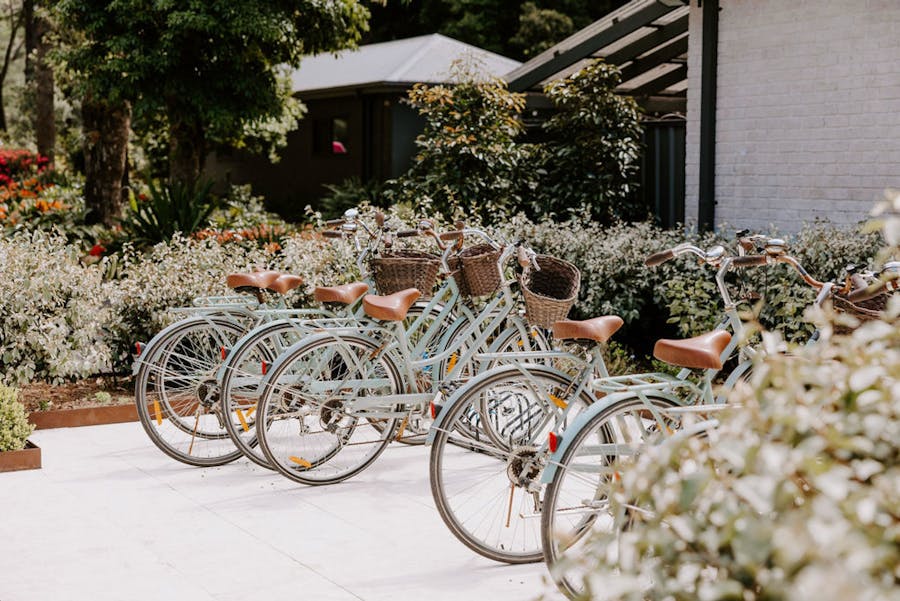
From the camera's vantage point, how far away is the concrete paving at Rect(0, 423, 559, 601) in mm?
4375

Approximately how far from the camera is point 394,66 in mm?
20250

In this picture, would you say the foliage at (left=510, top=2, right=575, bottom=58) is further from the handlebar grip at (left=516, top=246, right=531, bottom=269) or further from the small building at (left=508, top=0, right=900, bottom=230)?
the handlebar grip at (left=516, top=246, right=531, bottom=269)

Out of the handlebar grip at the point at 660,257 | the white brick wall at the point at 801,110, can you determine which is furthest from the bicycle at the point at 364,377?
the white brick wall at the point at 801,110

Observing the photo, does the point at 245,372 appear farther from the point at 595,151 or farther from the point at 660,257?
the point at 595,151

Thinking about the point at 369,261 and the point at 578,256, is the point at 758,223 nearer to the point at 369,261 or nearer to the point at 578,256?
the point at 578,256

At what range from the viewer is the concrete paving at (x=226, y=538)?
438 cm

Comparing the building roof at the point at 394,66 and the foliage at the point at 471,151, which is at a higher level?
the building roof at the point at 394,66

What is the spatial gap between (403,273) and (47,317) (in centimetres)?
281

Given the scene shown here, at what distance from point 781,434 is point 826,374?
18 centimetres

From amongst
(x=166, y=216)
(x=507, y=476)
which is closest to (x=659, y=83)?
(x=166, y=216)

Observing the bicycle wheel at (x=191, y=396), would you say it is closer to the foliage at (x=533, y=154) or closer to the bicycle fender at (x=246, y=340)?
the bicycle fender at (x=246, y=340)

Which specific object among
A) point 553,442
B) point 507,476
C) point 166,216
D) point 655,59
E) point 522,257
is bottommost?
point 507,476

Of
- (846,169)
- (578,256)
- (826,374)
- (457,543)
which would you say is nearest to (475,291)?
(457,543)

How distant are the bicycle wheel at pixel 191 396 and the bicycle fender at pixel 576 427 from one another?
8.51 feet
